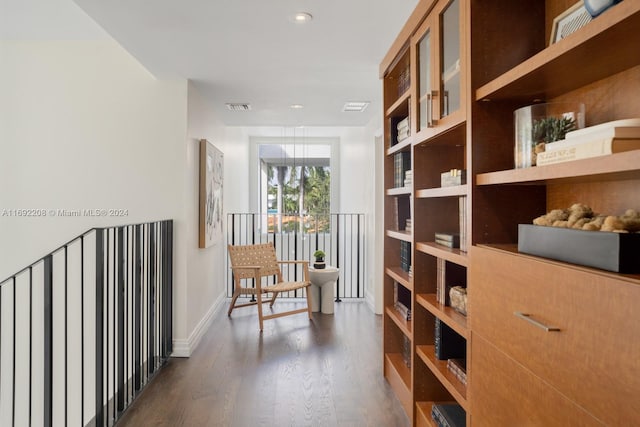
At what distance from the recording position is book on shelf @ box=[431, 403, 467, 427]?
1.83 m

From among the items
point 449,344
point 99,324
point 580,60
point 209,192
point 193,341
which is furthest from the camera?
point 209,192

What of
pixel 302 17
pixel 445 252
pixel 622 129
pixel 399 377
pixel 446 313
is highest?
pixel 302 17

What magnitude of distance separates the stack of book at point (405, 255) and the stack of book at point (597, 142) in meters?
1.53

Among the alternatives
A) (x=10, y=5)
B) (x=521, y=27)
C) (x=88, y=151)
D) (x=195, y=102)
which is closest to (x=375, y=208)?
(x=195, y=102)

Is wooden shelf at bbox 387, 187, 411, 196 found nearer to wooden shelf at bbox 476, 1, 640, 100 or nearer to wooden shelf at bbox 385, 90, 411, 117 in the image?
wooden shelf at bbox 385, 90, 411, 117

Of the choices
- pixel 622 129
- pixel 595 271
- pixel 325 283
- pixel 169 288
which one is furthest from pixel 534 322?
pixel 325 283

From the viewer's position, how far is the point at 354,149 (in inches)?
244

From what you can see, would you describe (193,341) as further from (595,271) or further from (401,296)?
(595,271)

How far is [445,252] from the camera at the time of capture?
1.87 meters

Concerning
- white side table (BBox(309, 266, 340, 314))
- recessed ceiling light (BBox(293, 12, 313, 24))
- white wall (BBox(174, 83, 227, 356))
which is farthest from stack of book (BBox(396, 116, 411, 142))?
white side table (BBox(309, 266, 340, 314))

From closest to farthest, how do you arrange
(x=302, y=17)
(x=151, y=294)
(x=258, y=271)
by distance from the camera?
(x=302, y=17)
(x=151, y=294)
(x=258, y=271)

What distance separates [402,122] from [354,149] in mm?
3452

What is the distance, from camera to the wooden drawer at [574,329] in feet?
2.60

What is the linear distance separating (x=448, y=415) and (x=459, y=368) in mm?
252
